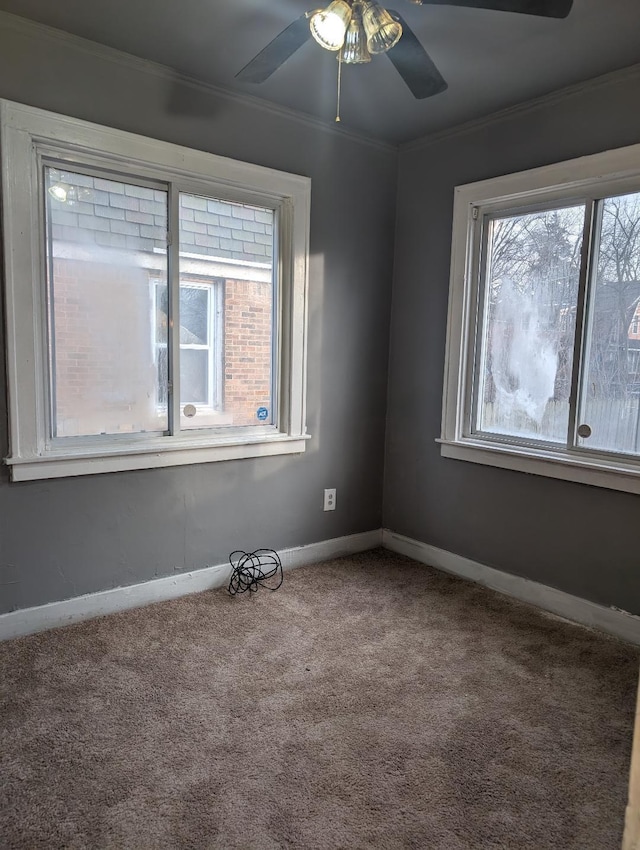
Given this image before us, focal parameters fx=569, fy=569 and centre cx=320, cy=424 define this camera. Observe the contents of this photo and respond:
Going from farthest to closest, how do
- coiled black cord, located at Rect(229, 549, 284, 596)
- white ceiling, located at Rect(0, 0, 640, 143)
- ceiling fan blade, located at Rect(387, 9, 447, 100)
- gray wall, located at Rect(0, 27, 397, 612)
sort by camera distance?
coiled black cord, located at Rect(229, 549, 284, 596)
gray wall, located at Rect(0, 27, 397, 612)
white ceiling, located at Rect(0, 0, 640, 143)
ceiling fan blade, located at Rect(387, 9, 447, 100)

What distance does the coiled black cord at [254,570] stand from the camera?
9.79 ft

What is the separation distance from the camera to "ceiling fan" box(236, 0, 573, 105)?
1571 mm

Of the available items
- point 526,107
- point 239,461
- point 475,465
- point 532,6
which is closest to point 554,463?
point 475,465

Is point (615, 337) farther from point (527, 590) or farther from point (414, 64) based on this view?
point (414, 64)

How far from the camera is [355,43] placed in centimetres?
182

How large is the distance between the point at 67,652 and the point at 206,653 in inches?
22.1

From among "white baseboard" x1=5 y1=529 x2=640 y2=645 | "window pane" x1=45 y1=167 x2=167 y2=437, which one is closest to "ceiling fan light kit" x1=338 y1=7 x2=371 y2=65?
"window pane" x1=45 y1=167 x2=167 y2=437

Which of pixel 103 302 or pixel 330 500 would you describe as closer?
pixel 103 302

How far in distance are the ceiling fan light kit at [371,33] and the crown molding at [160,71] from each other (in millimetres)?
752

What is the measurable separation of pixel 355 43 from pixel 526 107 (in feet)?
4.33

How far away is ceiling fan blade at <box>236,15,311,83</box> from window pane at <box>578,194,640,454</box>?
155 centimetres

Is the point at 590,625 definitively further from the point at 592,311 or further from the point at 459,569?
the point at 592,311

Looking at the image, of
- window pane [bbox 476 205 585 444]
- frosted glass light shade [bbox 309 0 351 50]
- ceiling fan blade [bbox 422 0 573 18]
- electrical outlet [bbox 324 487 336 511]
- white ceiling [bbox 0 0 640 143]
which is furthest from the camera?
electrical outlet [bbox 324 487 336 511]

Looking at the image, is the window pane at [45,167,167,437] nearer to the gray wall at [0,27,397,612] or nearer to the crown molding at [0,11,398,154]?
the gray wall at [0,27,397,612]
